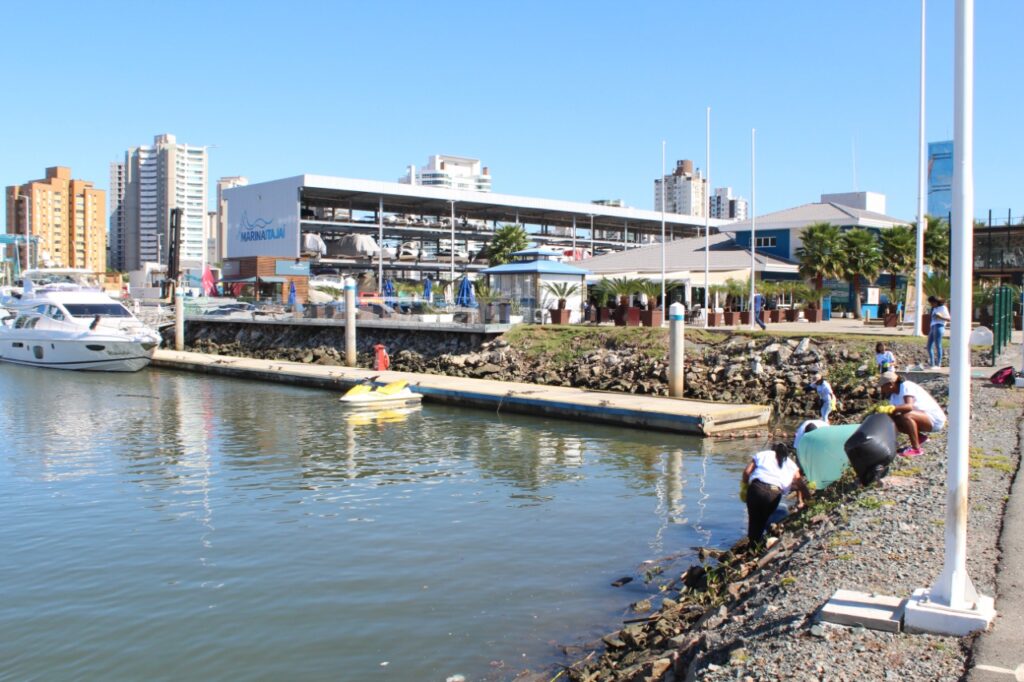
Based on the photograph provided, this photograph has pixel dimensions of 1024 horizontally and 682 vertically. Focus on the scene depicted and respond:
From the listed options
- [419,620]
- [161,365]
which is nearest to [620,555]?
[419,620]

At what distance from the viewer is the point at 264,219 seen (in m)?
77.5

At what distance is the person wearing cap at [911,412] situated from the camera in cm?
1295

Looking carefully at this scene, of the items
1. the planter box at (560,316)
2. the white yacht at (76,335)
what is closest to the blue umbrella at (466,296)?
the planter box at (560,316)

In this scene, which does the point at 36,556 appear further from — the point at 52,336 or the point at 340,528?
the point at 52,336

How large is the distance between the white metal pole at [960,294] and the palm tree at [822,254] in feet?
144

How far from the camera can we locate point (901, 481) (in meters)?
11.4

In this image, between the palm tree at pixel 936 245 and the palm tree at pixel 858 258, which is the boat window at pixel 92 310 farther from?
the palm tree at pixel 936 245

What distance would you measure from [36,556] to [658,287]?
34.0 m

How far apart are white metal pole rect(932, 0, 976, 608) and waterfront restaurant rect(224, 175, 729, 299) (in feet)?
216

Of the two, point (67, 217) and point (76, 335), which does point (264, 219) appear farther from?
point (67, 217)

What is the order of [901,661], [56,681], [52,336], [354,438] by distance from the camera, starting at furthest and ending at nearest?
1. [52,336]
2. [354,438]
3. [56,681]
4. [901,661]

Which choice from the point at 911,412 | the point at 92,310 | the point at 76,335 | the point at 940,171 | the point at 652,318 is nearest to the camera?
the point at 911,412

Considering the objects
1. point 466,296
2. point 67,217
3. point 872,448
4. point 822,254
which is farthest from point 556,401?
point 67,217

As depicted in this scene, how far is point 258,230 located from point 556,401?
5771 cm
